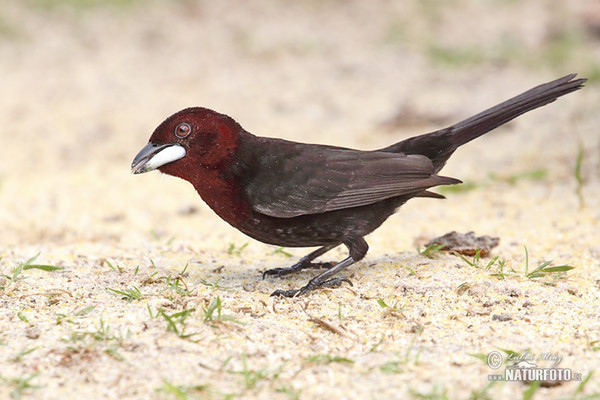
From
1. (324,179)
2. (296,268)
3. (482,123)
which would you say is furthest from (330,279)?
(482,123)

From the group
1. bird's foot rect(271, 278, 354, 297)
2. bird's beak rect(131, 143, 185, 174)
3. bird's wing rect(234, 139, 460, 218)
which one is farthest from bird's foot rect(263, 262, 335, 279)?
bird's beak rect(131, 143, 185, 174)

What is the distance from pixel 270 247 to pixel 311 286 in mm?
1363

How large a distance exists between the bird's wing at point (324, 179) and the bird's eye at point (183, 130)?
1.28ft

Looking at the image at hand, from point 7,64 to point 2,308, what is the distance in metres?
8.12

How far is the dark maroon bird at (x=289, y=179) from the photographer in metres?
3.85

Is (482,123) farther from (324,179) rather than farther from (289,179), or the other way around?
(289,179)

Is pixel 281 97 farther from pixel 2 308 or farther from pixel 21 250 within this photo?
pixel 2 308

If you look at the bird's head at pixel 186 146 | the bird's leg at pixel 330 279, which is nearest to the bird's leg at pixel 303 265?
the bird's leg at pixel 330 279

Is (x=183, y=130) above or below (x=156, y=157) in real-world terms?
above

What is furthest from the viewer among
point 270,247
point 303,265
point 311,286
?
point 270,247

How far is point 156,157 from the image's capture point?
398cm

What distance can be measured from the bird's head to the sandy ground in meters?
0.60

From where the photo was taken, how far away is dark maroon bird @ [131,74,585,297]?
12.6ft

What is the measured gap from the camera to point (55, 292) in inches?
139
